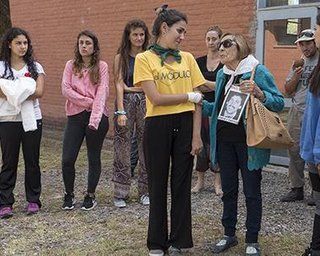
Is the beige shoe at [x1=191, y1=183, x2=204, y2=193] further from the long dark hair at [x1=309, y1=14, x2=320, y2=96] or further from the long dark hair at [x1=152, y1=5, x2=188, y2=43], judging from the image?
the long dark hair at [x1=309, y1=14, x2=320, y2=96]

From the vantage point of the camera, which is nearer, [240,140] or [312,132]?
[312,132]

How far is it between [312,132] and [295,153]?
229 centimetres

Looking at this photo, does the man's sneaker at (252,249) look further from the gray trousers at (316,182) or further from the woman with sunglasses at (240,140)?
the gray trousers at (316,182)

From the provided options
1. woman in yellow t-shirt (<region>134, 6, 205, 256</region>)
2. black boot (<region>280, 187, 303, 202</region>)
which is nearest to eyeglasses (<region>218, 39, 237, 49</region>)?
woman in yellow t-shirt (<region>134, 6, 205, 256</region>)

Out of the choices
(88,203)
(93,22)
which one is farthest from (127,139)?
(93,22)

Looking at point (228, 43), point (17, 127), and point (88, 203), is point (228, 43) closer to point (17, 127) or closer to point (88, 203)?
point (17, 127)

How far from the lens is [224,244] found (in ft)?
14.3

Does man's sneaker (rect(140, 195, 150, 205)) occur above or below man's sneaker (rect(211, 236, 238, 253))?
below

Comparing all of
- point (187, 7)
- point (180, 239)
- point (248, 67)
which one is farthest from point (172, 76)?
point (187, 7)

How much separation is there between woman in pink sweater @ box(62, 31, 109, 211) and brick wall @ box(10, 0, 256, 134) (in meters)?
2.96

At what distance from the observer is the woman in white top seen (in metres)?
5.20

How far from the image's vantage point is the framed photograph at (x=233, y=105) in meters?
4.09

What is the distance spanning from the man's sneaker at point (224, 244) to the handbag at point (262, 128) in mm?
927

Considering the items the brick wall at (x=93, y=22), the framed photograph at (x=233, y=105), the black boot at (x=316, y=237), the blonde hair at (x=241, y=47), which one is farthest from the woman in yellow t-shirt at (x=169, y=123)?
the brick wall at (x=93, y=22)
